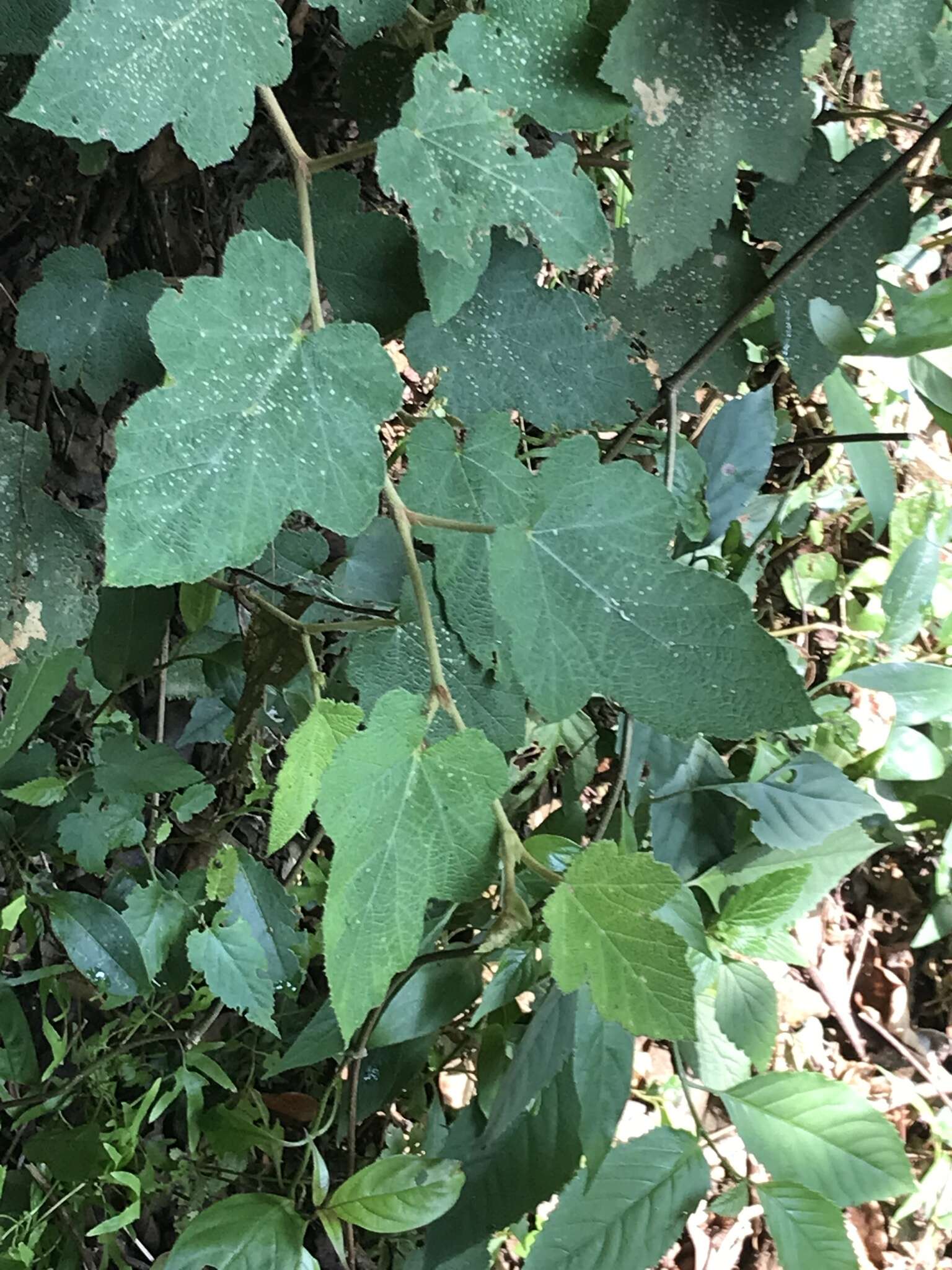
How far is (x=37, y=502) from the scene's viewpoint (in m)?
0.61

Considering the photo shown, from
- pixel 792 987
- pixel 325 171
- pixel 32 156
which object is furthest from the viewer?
pixel 792 987

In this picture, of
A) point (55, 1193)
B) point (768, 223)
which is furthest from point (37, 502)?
point (55, 1193)

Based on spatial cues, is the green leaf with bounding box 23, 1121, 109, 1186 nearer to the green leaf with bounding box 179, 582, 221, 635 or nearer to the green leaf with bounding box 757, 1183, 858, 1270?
the green leaf with bounding box 179, 582, 221, 635

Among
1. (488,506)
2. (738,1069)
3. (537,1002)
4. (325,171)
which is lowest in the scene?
(738,1069)

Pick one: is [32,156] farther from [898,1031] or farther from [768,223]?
[898,1031]

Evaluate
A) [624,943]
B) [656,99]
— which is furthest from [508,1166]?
[656,99]

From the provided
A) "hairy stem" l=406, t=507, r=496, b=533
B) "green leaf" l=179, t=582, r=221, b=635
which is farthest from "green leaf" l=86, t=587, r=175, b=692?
"hairy stem" l=406, t=507, r=496, b=533

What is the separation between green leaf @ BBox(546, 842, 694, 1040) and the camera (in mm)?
382

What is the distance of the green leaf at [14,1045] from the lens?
34.7 inches

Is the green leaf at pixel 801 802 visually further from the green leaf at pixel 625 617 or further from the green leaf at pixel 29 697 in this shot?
the green leaf at pixel 29 697

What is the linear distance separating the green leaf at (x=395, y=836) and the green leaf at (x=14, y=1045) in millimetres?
657

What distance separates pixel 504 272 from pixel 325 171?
12 cm

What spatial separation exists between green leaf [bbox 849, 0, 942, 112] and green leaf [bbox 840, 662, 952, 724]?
0.61 meters

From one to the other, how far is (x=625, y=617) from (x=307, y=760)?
0.59 ft
